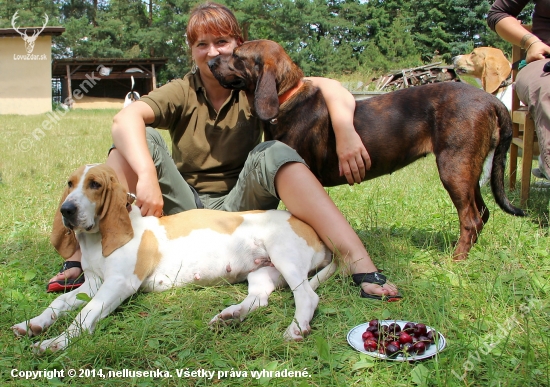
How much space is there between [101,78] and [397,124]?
2742 cm

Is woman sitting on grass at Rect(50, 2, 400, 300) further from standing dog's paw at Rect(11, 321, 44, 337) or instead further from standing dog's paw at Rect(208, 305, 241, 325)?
standing dog's paw at Rect(208, 305, 241, 325)

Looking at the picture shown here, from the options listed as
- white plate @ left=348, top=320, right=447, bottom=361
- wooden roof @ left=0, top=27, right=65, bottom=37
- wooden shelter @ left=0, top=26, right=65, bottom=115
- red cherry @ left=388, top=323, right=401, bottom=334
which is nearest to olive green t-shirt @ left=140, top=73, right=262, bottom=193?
white plate @ left=348, top=320, right=447, bottom=361

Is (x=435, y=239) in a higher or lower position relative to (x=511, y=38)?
lower

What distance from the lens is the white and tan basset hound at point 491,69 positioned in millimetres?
7488

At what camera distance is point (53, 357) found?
75.4 inches

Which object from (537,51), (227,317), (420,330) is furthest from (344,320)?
(537,51)

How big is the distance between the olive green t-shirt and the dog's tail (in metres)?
1.58

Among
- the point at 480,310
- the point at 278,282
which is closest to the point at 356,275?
the point at 278,282

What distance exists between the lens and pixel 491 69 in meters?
7.51

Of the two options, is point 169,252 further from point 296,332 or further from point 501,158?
point 501,158

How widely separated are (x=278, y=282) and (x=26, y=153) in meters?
6.76

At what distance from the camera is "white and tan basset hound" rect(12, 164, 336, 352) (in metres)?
2.27

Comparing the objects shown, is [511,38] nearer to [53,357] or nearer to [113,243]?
[113,243]

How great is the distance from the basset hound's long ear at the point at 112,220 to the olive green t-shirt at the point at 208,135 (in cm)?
92
